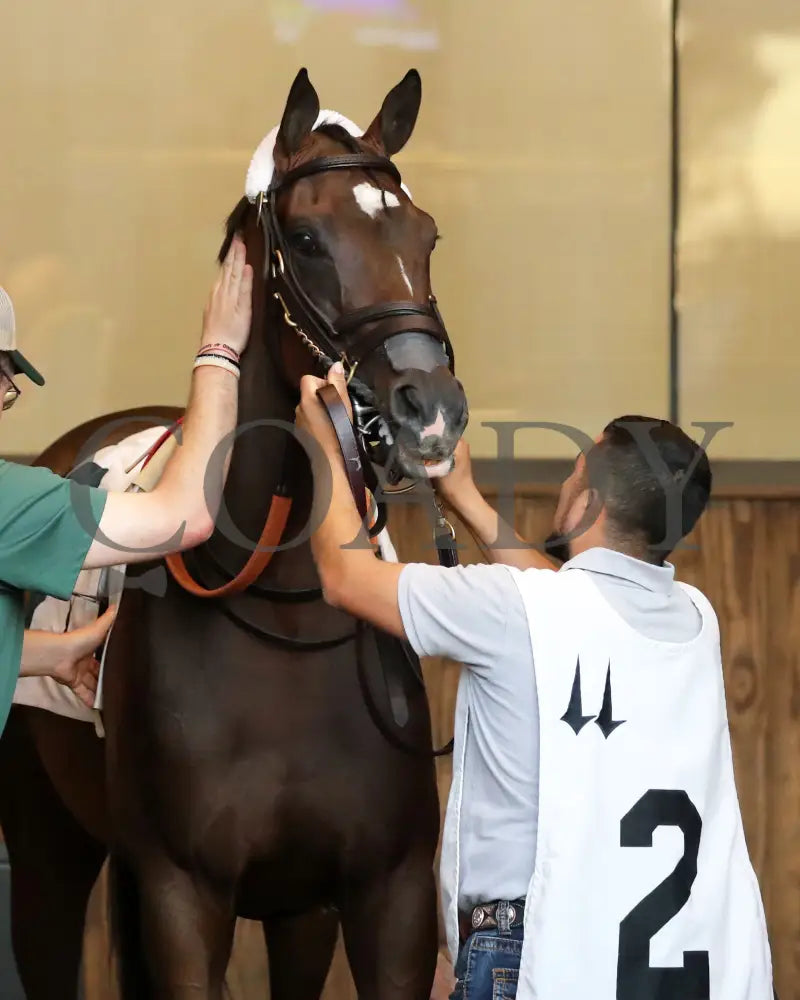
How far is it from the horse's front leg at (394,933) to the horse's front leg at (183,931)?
0.66 feet

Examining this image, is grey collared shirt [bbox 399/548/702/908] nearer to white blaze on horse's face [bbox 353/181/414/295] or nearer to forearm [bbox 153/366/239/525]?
forearm [bbox 153/366/239/525]

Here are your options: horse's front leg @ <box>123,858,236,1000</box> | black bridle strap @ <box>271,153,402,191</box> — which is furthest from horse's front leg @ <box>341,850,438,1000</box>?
black bridle strap @ <box>271,153,402,191</box>

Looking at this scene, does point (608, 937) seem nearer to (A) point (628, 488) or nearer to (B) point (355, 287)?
(A) point (628, 488)

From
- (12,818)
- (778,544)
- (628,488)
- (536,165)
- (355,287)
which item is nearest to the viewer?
(628,488)

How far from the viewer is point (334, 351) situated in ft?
6.20

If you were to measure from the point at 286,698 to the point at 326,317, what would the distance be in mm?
584

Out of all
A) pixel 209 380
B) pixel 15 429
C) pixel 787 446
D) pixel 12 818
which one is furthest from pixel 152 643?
pixel 787 446

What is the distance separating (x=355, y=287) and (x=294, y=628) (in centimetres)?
54

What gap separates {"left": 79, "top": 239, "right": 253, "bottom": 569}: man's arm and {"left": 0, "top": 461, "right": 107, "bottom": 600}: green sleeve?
0.08 ft

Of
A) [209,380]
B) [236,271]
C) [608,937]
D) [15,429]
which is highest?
[15,429]

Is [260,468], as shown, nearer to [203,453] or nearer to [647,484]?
[203,453]

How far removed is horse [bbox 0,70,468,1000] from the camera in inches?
76.5

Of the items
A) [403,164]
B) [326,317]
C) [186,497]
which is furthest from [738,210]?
[186,497]

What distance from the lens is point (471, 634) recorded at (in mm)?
1696
